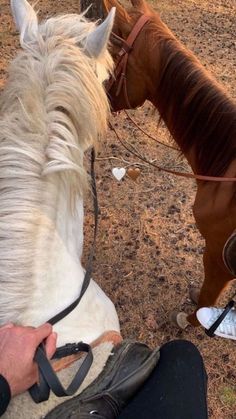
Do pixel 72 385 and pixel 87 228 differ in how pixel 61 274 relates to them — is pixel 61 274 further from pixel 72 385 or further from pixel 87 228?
pixel 87 228

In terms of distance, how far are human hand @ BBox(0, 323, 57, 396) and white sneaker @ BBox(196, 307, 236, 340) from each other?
1.40 meters

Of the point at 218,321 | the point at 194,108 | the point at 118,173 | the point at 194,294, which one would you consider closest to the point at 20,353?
the point at 218,321

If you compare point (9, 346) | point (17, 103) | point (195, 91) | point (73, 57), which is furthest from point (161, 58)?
point (9, 346)

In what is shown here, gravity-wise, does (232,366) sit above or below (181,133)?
below

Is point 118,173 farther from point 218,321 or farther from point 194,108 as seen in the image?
point 218,321

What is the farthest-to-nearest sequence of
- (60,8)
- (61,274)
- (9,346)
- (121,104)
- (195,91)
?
(60,8) → (121,104) → (195,91) → (61,274) → (9,346)

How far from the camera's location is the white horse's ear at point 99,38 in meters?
1.58

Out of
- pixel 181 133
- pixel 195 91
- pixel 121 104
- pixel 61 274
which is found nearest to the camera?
pixel 61 274

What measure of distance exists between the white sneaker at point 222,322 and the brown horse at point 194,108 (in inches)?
6.9

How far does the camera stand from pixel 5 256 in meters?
1.34

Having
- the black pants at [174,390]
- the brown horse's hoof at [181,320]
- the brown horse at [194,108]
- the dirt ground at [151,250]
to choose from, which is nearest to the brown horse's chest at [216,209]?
the brown horse at [194,108]

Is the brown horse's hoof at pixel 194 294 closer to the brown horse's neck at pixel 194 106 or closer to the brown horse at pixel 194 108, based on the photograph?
the brown horse at pixel 194 108

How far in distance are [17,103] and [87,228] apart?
1943 millimetres

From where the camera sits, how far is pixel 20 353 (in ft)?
4.09
